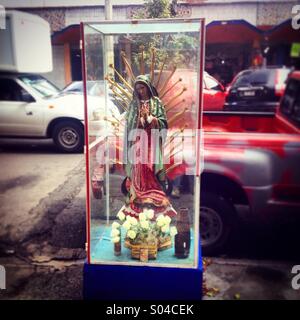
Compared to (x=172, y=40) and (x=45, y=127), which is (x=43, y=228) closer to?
(x=172, y=40)

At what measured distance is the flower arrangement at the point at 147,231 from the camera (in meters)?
3.19

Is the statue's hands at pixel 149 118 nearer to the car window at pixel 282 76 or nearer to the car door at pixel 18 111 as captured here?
the car window at pixel 282 76

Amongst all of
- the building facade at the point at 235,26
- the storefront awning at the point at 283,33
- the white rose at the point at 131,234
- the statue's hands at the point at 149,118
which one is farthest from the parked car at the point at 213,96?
the storefront awning at the point at 283,33

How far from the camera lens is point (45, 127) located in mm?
7797

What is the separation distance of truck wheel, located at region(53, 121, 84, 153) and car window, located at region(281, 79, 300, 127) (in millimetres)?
4632

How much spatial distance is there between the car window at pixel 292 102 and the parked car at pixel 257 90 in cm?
11

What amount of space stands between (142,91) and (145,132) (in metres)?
0.36

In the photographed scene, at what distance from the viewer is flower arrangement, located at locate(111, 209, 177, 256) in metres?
3.19

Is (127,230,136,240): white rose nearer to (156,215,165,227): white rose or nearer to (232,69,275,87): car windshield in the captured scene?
(156,215,165,227): white rose

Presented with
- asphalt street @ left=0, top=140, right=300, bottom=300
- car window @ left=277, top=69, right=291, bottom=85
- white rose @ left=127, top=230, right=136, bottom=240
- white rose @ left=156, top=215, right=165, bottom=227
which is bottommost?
asphalt street @ left=0, top=140, right=300, bottom=300

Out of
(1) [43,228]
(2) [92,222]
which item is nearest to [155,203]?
(2) [92,222]

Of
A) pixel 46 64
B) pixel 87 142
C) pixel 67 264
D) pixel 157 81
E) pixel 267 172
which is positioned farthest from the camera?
pixel 46 64

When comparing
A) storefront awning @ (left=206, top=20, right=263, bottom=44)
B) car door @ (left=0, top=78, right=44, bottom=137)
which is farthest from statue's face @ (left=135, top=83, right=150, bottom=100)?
car door @ (left=0, top=78, right=44, bottom=137)
